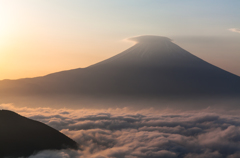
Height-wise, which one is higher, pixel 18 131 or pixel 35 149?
pixel 18 131

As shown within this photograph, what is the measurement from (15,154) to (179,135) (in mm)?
102889

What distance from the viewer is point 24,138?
95.1 metres

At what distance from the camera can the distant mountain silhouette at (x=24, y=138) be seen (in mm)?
89312

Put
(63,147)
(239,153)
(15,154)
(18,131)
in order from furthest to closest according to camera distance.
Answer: (239,153) → (63,147) → (18,131) → (15,154)

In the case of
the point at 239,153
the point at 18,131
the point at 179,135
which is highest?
the point at 18,131

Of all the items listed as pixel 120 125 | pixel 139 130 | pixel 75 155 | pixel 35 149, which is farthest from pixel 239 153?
pixel 35 149

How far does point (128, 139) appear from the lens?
145625 mm

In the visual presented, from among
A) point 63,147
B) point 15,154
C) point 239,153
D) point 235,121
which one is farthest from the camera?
point 235,121

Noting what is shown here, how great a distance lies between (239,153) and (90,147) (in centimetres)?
8962

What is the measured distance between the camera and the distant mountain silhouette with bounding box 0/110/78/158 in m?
89.3

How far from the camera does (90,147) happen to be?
128750 mm

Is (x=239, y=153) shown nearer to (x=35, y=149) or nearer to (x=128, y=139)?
(x=128, y=139)

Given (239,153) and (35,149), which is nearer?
(35,149)

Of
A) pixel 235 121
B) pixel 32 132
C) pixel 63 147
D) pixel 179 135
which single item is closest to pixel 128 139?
pixel 179 135
